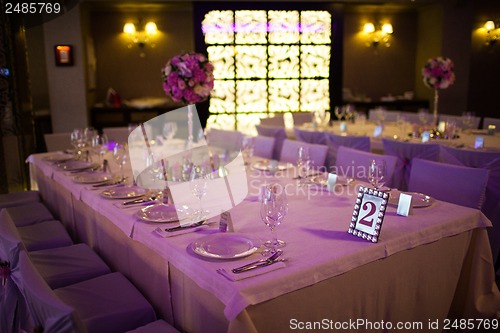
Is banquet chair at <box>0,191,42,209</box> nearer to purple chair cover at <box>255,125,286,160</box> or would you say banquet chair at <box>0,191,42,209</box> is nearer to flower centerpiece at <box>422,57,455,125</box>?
purple chair cover at <box>255,125,286,160</box>

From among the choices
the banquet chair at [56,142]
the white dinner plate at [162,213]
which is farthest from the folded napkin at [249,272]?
the banquet chair at [56,142]

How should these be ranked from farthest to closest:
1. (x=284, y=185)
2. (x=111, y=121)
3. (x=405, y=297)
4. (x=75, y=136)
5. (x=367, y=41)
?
(x=367, y=41) → (x=111, y=121) → (x=75, y=136) → (x=284, y=185) → (x=405, y=297)

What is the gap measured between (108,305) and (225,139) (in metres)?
3.51

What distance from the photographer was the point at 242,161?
146 inches

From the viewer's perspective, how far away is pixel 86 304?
2.11 meters

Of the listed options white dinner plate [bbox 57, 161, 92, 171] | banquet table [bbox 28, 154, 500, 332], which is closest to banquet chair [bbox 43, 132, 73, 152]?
white dinner plate [bbox 57, 161, 92, 171]

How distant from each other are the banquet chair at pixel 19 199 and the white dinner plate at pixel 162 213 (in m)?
2.10

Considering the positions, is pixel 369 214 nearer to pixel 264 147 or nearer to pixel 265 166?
pixel 265 166

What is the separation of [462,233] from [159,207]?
1539 millimetres

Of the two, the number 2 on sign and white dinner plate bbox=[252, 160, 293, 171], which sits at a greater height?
the number 2 on sign

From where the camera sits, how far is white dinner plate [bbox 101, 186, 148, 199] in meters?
2.69

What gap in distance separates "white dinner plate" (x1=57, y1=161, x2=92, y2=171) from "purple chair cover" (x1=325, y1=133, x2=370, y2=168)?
7.17 ft

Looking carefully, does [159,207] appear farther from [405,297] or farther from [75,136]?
[75,136]

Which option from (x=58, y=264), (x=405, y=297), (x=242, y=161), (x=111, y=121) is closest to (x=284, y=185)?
(x=242, y=161)
